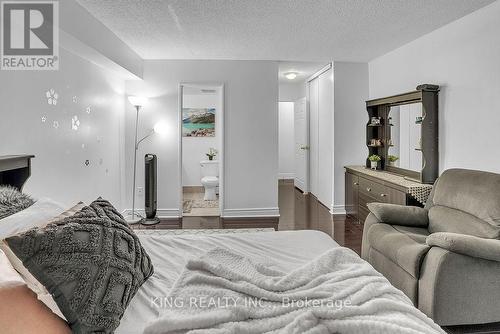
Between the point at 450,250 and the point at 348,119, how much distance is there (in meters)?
3.73

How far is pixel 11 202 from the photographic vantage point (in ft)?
5.66

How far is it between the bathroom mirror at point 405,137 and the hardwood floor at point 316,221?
3.76ft

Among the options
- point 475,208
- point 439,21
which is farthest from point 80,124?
point 439,21

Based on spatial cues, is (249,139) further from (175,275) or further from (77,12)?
(175,275)

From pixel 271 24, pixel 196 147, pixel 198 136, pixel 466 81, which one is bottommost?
pixel 196 147

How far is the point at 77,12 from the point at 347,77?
4198mm

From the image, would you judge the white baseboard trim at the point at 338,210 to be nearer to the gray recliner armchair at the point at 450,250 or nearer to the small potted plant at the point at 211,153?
the gray recliner armchair at the point at 450,250

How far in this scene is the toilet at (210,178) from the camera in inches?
263

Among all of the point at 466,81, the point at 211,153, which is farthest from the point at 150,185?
the point at 466,81

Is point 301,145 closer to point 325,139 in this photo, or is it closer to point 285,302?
point 325,139

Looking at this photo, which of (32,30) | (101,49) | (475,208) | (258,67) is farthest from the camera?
(258,67)

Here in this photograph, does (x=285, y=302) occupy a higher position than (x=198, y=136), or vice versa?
(x=198, y=136)

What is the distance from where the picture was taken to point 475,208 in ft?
8.29

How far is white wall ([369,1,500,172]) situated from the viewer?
3037 millimetres
